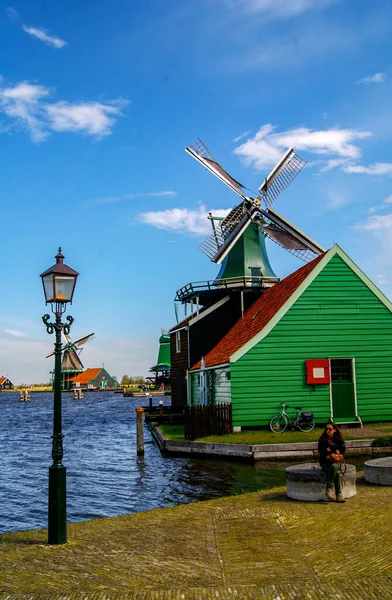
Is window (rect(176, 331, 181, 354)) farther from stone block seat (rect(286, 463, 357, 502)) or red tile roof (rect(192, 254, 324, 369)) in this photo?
stone block seat (rect(286, 463, 357, 502))

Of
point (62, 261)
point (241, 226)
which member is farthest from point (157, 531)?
point (241, 226)

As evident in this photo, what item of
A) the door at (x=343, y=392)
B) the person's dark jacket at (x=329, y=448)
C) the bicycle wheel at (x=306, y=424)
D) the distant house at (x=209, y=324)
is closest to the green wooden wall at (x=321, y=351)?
the door at (x=343, y=392)

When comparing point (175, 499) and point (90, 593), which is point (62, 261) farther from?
point (175, 499)

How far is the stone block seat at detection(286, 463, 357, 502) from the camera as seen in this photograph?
37.6 feet

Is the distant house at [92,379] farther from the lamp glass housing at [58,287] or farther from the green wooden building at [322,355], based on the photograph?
the lamp glass housing at [58,287]

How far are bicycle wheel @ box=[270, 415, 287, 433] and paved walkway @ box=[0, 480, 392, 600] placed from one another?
12.2m

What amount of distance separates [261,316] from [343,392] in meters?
5.28

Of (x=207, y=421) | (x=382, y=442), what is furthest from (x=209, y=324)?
(x=382, y=442)

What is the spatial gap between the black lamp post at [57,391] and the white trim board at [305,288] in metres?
13.9

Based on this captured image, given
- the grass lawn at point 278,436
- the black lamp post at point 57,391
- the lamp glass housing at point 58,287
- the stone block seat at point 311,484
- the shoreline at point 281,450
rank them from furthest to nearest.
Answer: the grass lawn at point 278,436
the shoreline at point 281,450
the stone block seat at point 311,484
the lamp glass housing at point 58,287
the black lamp post at point 57,391

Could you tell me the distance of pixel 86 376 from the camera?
7131 inches

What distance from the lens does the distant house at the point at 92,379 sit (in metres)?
176

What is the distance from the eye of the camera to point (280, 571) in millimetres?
7559

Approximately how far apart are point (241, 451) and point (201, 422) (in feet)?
13.1
